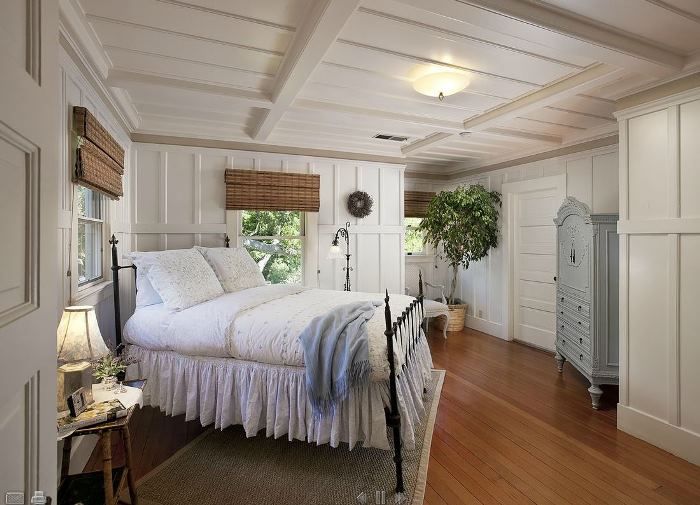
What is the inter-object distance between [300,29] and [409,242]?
4.36 meters

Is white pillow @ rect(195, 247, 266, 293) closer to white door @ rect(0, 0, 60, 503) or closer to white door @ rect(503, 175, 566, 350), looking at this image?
white door @ rect(0, 0, 60, 503)

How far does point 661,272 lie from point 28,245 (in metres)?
3.18

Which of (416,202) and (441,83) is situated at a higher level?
(441,83)

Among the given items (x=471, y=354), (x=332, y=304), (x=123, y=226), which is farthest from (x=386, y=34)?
(x=471, y=354)

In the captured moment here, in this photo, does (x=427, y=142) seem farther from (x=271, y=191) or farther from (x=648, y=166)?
(x=648, y=166)

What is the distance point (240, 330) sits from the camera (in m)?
2.40

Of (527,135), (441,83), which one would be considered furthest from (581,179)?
(441,83)

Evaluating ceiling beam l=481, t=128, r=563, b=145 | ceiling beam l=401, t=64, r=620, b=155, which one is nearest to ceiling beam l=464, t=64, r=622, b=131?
ceiling beam l=401, t=64, r=620, b=155

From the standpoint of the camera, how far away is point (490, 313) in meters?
5.39

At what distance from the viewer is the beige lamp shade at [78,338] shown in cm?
168

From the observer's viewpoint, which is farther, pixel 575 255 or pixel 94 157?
pixel 575 255

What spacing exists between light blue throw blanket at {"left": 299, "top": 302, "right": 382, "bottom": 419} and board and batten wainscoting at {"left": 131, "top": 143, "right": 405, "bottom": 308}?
2.42 metres

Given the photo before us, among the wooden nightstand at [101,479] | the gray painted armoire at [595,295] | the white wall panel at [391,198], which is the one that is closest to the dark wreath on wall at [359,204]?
the white wall panel at [391,198]

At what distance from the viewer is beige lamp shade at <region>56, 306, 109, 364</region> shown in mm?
1676
